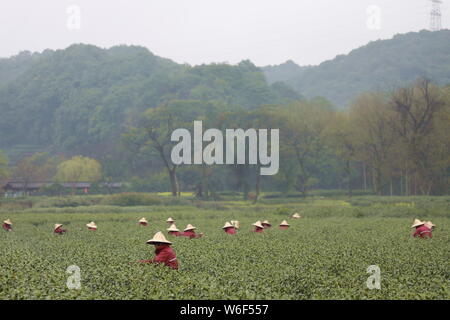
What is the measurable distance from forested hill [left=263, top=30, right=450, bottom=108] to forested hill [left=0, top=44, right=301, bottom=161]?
2926cm

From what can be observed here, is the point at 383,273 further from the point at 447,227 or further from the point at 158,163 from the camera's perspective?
the point at 158,163

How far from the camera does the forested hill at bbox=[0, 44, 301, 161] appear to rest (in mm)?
115500

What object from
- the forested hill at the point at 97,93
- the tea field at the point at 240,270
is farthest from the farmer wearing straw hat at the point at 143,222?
the forested hill at the point at 97,93

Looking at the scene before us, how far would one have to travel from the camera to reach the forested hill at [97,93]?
11550 cm

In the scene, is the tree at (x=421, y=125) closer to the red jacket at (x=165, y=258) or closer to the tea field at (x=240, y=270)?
the tea field at (x=240, y=270)

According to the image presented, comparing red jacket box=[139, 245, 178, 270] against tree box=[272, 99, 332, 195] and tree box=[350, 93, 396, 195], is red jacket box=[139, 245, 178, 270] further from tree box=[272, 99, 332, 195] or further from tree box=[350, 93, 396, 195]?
tree box=[272, 99, 332, 195]

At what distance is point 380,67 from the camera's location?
483ft

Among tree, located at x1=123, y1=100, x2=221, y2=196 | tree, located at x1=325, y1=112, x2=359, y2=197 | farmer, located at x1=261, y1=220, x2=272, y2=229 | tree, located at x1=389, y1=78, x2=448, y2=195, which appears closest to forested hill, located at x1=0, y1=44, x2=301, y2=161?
tree, located at x1=123, y1=100, x2=221, y2=196

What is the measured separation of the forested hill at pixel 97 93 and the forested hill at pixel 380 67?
96.0 feet

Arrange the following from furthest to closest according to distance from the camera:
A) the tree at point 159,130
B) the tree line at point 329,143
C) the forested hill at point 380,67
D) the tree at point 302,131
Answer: the forested hill at point 380,67
the tree at point 159,130
the tree at point 302,131
the tree line at point 329,143

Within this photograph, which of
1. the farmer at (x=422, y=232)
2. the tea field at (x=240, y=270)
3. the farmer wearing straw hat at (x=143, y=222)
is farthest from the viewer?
the farmer wearing straw hat at (x=143, y=222)

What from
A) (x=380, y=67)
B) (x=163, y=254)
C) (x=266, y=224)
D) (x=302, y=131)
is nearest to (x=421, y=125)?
(x=302, y=131)

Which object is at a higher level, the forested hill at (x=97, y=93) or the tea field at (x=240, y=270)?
the forested hill at (x=97, y=93)

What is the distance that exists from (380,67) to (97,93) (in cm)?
7722
